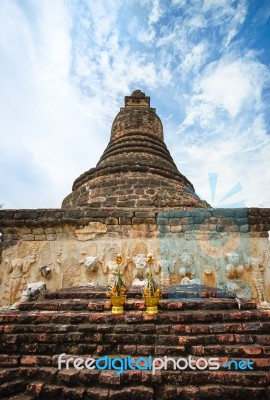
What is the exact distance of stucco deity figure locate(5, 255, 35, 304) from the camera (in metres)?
4.93

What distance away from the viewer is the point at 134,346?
7.09 feet

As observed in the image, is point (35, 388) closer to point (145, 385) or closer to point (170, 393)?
point (145, 385)

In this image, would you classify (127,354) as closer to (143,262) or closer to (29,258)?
(143,262)

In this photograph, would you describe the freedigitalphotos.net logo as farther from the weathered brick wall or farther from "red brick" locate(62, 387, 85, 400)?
the weathered brick wall

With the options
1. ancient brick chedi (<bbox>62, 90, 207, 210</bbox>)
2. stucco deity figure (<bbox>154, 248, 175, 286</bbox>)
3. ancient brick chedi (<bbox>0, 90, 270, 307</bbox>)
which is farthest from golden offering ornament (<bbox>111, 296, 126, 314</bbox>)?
ancient brick chedi (<bbox>62, 90, 207, 210</bbox>)

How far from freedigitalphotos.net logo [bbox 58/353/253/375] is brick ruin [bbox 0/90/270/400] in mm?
54

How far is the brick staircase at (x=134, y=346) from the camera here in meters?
1.87

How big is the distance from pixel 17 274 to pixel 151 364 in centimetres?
402

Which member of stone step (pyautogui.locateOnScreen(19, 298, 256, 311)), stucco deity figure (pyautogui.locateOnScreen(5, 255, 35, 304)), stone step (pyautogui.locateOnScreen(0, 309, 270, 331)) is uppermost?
stucco deity figure (pyautogui.locateOnScreen(5, 255, 35, 304))

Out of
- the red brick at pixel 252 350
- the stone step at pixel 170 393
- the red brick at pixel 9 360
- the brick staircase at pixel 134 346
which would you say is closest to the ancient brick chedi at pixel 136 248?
the brick staircase at pixel 134 346

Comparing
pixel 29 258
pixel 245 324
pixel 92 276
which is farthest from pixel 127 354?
pixel 29 258

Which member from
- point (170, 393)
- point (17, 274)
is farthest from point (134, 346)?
point (17, 274)

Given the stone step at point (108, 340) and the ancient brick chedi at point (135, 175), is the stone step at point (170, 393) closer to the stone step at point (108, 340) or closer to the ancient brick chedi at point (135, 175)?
the stone step at point (108, 340)

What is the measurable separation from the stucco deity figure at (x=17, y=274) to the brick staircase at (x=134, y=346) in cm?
242
